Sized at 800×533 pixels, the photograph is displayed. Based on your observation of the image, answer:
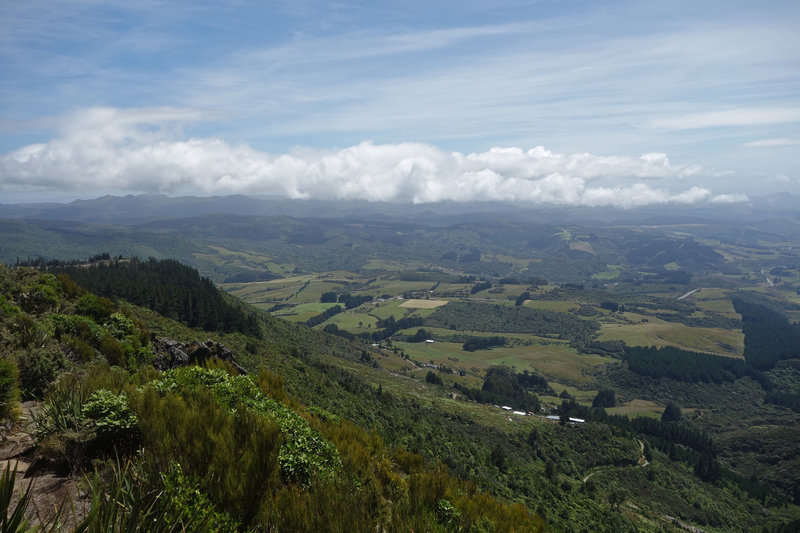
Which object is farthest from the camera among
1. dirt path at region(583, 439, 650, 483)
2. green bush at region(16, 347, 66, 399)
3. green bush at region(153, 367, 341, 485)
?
dirt path at region(583, 439, 650, 483)

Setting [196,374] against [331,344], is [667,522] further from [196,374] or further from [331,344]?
[331,344]

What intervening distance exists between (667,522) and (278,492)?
7879 cm

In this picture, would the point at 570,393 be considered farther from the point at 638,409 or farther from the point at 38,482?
the point at 38,482

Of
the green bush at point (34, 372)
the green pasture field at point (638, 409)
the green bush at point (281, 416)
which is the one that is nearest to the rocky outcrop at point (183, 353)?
the green bush at point (34, 372)

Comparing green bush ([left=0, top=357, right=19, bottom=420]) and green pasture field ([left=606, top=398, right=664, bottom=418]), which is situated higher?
green bush ([left=0, top=357, right=19, bottom=420])

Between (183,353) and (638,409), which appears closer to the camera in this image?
(183,353)

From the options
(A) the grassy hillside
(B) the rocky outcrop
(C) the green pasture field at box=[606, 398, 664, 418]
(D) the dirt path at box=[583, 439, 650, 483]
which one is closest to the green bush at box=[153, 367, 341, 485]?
(A) the grassy hillside

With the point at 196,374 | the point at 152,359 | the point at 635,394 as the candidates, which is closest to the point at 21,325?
the point at 152,359

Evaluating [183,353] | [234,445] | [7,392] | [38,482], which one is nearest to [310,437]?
[234,445]

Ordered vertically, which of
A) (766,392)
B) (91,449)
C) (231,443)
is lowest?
(766,392)

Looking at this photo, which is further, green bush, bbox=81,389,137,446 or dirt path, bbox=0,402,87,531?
green bush, bbox=81,389,137,446

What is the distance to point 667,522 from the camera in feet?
211

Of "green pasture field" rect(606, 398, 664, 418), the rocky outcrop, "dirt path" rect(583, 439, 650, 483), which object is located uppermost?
the rocky outcrop

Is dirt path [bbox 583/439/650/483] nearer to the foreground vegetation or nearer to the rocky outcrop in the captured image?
the foreground vegetation
